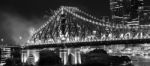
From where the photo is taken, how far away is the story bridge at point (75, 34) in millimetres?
46719

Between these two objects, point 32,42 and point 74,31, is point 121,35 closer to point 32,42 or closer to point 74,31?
point 74,31

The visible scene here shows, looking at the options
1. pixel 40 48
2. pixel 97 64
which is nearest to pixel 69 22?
pixel 40 48

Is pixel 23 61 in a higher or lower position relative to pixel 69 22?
lower

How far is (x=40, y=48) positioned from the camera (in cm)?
5156

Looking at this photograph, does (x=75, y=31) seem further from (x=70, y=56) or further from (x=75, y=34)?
(x=70, y=56)

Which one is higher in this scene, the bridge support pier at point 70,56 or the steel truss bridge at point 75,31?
the steel truss bridge at point 75,31

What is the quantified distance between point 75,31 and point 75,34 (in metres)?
0.92

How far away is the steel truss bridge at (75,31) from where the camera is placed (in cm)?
4791

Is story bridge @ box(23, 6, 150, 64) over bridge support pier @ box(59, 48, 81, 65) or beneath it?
over

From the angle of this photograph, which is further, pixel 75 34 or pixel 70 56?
pixel 75 34

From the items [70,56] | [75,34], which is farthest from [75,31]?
[70,56]

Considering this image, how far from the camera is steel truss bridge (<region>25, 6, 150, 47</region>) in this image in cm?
4791

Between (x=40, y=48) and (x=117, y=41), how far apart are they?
12.4 m

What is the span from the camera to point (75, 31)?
171 ft
